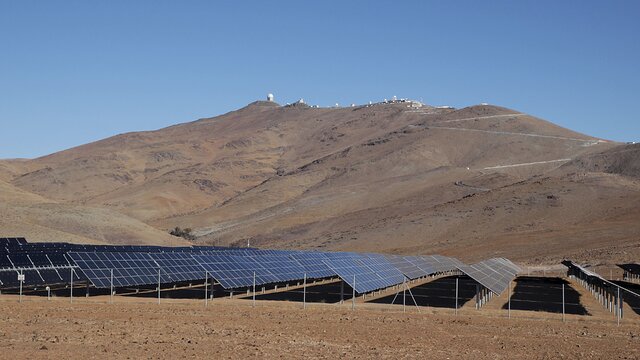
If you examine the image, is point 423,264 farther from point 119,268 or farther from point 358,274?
point 119,268

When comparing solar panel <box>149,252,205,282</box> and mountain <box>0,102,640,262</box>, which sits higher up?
mountain <box>0,102,640,262</box>

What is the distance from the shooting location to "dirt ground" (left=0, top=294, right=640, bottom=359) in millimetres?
18594

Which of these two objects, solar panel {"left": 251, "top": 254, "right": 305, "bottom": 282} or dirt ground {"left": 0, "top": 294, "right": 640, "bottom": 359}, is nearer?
dirt ground {"left": 0, "top": 294, "right": 640, "bottom": 359}

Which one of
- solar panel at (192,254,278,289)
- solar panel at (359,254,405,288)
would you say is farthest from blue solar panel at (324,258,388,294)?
solar panel at (192,254,278,289)

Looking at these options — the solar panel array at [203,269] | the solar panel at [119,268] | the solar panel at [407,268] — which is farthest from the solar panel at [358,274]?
the solar panel at [119,268]

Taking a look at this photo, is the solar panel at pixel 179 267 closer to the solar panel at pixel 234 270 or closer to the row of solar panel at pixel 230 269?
the row of solar panel at pixel 230 269

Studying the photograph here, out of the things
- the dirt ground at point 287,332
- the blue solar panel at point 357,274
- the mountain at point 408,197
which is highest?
the mountain at point 408,197

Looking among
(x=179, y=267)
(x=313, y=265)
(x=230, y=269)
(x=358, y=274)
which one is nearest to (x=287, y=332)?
(x=230, y=269)

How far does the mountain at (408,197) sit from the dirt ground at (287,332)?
153 feet

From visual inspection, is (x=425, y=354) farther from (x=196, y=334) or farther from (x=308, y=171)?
(x=308, y=171)

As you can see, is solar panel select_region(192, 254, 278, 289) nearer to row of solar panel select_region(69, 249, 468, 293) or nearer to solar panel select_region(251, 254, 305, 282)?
row of solar panel select_region(69, 249, 468, 293)

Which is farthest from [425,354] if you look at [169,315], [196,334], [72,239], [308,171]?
[308,171]

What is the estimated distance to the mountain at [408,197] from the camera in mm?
89312

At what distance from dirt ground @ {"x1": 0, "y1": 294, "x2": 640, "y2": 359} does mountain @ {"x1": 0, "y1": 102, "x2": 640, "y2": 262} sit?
153ft
